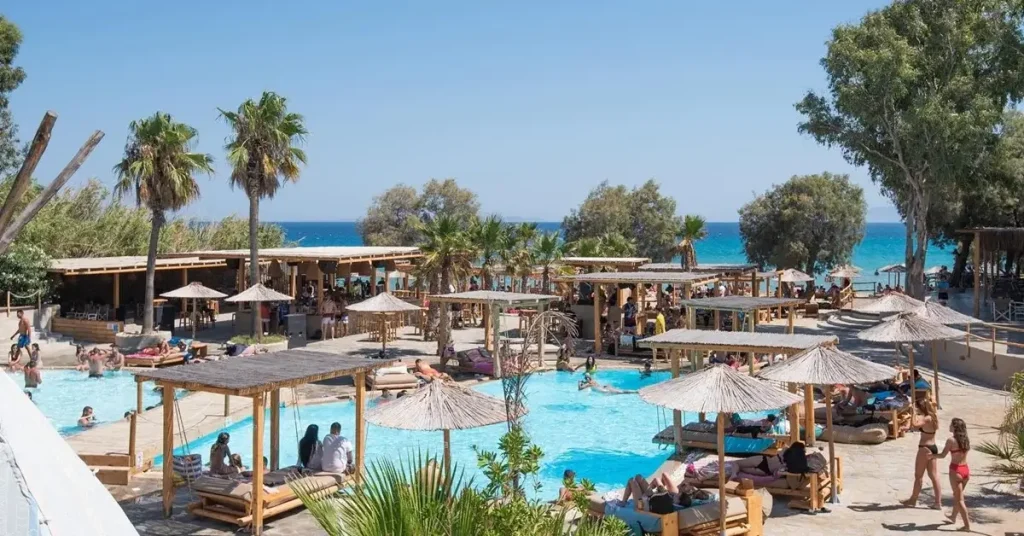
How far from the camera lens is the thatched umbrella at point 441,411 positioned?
10547 mm

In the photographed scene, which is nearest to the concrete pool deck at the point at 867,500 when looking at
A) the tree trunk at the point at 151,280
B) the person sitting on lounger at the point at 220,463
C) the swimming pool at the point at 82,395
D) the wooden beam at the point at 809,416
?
the person sitting on lounger at the point at 220,463

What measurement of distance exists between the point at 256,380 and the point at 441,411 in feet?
7.06

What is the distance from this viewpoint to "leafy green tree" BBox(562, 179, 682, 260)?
59.0 metres

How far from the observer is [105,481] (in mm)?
12203

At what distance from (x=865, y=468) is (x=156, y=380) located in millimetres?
9867

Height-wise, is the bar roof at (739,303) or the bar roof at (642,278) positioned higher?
the bar roof at (642,278)

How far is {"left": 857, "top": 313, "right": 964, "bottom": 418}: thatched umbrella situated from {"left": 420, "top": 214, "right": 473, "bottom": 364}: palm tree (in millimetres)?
11836

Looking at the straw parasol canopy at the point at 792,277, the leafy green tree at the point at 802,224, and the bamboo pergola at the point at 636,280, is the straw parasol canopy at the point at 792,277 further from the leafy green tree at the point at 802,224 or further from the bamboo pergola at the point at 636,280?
the leafy green tree at the point at 802,224

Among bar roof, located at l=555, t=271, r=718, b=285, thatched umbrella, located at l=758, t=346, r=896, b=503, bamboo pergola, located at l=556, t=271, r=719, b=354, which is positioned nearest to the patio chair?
bamboo pergola, located at l=556, t=271, r=719, b=354

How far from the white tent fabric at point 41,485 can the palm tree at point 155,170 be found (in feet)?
78.0

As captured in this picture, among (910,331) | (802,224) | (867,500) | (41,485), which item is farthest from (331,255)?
(802,224)

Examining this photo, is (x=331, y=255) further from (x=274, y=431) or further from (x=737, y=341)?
(x=737, y=341)

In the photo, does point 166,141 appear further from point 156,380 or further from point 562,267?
point 156,380

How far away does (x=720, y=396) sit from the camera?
1038 centimetres
